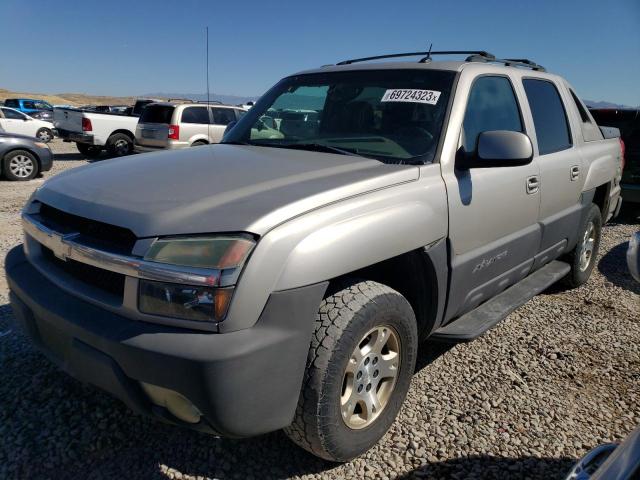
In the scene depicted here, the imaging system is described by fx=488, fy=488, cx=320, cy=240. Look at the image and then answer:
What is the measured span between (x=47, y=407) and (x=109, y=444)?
506mm

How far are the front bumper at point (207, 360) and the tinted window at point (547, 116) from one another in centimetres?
246

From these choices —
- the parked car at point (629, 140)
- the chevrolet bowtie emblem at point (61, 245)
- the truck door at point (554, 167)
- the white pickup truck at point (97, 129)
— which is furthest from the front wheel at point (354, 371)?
the white pickup truck at point (97, 129)

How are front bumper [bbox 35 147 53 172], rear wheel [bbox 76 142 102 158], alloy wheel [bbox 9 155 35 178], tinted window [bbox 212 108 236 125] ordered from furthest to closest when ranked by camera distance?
rear wheel [bbox 76 142 102 158] < tinted window [bbox 212 108 236 125] < front bumper [bbox 35 147 53 172] < alloy wheel [bbox 9 155 35 178]

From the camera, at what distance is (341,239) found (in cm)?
197

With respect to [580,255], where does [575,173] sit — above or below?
above

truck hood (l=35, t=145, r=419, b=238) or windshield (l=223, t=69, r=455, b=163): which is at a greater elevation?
windshield (l=223, t=69, r=455, b=163)

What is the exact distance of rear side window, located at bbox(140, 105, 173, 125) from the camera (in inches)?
492

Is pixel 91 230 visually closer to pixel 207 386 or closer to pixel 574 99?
pixel 207 386

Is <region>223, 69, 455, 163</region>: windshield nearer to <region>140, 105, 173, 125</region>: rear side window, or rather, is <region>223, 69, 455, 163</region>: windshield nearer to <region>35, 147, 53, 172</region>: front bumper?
<region>35, 147, 53, 172</region>: front bumper

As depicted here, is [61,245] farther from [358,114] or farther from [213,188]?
[358,114]

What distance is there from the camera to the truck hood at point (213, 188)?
6.08ft

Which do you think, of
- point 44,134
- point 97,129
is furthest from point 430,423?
point 44,134

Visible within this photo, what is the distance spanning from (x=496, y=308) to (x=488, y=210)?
71 cm

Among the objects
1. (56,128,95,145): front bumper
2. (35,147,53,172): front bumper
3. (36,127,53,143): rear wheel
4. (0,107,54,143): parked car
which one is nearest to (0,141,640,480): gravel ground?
(35,147,53,172): front bumper
